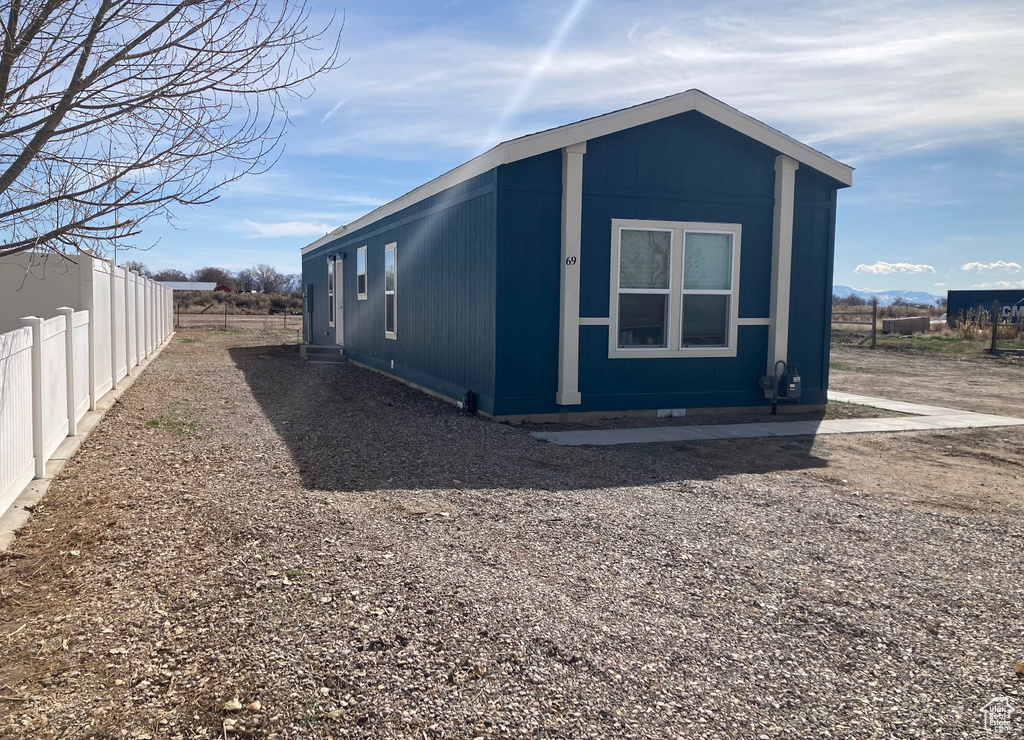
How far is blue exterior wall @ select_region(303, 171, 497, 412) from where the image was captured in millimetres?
8992

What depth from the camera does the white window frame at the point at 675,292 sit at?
8984 mm

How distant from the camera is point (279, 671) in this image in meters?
2.83

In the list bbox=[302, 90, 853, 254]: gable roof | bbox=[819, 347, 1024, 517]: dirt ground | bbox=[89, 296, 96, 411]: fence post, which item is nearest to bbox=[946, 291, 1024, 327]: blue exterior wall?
bbox=[819, 347, 1024, 517]: dirt ground

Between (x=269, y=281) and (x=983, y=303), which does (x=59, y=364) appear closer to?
(x=983, y=303)

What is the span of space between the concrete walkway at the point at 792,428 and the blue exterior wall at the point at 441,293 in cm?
143

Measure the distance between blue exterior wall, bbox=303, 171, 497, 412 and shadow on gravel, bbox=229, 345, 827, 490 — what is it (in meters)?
0.72

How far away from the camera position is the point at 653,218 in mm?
9109

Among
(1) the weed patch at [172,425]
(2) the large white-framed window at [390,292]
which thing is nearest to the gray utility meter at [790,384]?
(2) the large white-framed window at [390,292]

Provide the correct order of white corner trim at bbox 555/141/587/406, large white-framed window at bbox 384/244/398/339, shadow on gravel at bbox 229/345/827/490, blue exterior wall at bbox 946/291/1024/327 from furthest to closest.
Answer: blue exterior wall at bbox 946/291/1024/327, large white-framed window at bbox 384/244/398/339, white corner trim at bbox 555/141/587/406, shadow on gravel at bbox 229/345/827/490

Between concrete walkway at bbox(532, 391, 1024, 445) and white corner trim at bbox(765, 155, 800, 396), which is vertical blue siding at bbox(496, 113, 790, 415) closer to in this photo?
white corner trim at bbox(765, 155, 800, 396)

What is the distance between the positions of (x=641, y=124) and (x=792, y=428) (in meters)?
3.87

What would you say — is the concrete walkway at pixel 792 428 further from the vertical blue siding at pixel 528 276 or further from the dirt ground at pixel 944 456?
the vertical blue siding at pixel 528 276

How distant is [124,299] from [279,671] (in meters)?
11.1

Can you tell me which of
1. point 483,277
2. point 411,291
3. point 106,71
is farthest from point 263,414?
point 106,71
